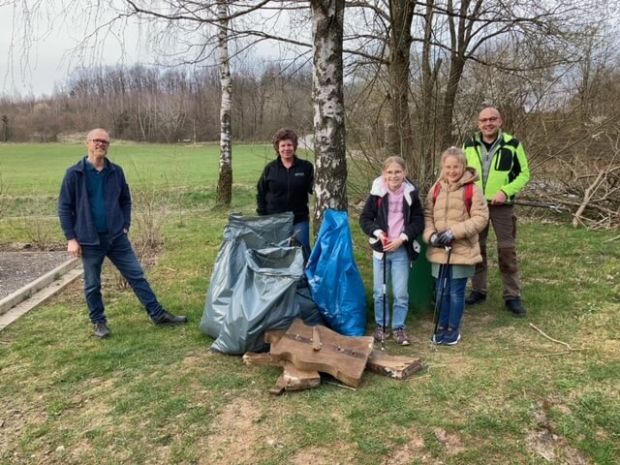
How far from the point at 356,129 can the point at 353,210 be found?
222 centimetres

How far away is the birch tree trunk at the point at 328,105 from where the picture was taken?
455 cm

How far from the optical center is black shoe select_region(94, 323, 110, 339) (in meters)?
4.43

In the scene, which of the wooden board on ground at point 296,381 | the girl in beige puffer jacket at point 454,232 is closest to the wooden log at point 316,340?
the wooden board on ground at point 296,381

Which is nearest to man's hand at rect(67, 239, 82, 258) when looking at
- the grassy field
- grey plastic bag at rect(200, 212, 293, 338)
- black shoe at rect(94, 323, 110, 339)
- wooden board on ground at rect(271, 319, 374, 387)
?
black shoe at rect(94, 323, 110, 339)

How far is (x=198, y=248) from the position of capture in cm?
795

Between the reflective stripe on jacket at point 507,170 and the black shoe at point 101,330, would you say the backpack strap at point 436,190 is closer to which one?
the reflective stripe on jacket at point 507,170

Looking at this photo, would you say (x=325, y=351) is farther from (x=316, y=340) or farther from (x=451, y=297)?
(x=451, y=297)

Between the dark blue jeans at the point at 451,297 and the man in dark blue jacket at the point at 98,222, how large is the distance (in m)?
2.25

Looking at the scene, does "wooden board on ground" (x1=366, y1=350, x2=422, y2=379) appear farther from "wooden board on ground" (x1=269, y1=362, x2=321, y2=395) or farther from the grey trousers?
the grey trousers

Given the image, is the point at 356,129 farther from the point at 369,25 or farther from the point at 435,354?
the point at 435,354

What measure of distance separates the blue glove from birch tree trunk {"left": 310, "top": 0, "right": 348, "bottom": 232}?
114 centimetres

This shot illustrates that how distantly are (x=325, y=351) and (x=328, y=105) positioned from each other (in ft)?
7.32

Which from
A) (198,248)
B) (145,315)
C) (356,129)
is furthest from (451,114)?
(145,315)

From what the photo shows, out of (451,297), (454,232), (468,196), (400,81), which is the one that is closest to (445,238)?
(454,232)
